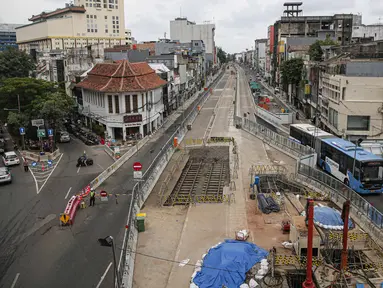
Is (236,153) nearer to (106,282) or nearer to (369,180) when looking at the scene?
(369,180)

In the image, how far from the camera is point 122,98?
51531mm

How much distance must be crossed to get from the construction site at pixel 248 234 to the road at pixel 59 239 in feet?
7.57

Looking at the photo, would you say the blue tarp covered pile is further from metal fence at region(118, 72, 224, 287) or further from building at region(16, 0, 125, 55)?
building at region(16, 0, 125, 55)

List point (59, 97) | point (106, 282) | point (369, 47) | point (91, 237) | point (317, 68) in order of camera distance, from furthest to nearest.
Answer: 1. point (317, 68)
2. point (369, 47)
3. point (59, 97)
4. point (91, 237)
5. point (106, 282)

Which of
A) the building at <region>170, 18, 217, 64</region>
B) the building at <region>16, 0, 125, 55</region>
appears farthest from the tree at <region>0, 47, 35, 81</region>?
the building at <region>170, 18, 217, 64</region>

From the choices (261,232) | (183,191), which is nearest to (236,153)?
(183,191)

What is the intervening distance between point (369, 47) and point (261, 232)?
41.4 m

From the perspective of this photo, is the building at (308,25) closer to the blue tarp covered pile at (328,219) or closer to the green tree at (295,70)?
the green tree at (295,70)

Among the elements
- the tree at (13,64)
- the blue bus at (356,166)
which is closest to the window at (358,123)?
the blue bus at (356,166)

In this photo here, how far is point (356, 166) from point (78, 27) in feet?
372

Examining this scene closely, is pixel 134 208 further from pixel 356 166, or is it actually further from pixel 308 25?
pixel 308 25

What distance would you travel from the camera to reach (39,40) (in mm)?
126188

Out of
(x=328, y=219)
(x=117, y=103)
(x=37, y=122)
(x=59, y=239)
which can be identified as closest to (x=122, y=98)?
(x=117, y=103)

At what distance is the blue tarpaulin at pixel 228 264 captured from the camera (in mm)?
18281
